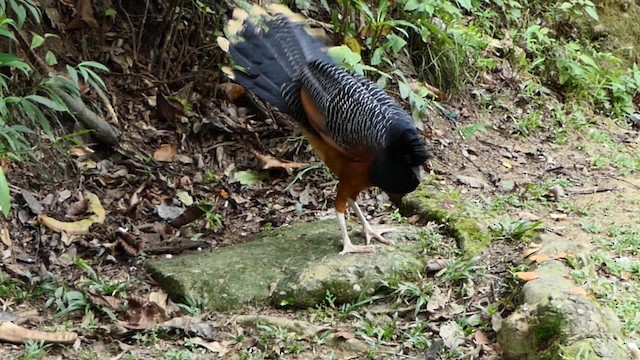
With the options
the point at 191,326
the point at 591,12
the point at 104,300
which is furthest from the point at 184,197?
the point at 591,12

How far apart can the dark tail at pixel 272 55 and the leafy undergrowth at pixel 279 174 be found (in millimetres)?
303

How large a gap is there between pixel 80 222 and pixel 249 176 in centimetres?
131

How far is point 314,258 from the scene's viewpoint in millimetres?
4004

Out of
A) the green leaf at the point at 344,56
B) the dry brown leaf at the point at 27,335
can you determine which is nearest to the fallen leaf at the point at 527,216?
the green leaf at the point at 344,56

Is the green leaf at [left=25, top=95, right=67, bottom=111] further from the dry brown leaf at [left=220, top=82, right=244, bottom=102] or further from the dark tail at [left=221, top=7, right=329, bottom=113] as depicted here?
the dry brown leaf at [left=220, top=82, right=244, bottom=102]

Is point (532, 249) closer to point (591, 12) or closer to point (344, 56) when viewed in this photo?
point (344, 56)

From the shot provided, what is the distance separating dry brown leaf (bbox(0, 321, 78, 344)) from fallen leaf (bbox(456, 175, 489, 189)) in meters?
3.02

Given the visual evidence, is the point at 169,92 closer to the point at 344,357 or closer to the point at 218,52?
the point at 218,52

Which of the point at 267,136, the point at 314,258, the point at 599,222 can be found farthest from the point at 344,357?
the point at 267,136

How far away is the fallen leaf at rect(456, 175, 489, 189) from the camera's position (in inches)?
207

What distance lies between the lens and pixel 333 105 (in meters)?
4.03

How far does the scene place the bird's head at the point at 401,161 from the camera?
3.72m

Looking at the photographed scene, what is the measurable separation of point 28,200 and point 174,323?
146cm

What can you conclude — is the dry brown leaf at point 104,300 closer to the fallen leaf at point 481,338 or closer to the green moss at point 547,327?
the fallen leaf at point 481,338
